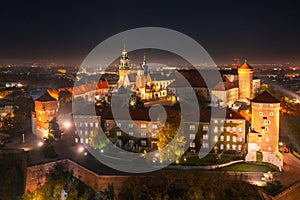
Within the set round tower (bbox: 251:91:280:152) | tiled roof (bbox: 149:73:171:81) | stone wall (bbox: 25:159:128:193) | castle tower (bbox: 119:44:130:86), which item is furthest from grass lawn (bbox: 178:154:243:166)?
castle tower (bbox: 119:44:130:86)

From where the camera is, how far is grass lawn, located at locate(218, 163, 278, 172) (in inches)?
819

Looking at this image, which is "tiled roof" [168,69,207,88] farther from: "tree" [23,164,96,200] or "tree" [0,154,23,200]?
"tree" [0,154,23,200]

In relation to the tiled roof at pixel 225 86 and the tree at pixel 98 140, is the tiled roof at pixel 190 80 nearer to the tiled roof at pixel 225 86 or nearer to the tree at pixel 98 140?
the tiled roof at pixel 225 86

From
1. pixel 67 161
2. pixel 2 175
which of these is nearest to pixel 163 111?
pixel 67 161

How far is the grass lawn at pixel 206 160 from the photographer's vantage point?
21.6m

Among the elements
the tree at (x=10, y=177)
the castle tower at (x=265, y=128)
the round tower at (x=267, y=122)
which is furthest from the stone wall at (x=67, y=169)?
the round tower at (x=267, y=122)

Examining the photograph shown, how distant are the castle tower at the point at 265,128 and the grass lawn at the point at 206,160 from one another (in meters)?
1.33

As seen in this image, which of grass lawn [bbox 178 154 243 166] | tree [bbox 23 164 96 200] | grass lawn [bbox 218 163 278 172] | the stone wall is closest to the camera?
tree [bbox 23 164 96 200]

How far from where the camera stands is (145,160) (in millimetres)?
22766

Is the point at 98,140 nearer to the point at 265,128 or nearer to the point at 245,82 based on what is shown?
the point at 265,128

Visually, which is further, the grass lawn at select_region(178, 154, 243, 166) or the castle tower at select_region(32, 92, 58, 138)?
the castle tower at select_region(32, 92, 58, 138)

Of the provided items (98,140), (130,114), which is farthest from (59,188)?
(130,114)

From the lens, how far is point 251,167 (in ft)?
69.9

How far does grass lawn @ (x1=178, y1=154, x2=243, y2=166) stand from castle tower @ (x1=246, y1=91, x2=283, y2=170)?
4.37 ft
